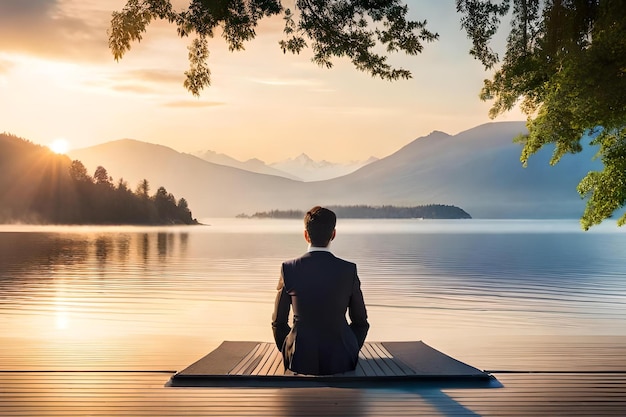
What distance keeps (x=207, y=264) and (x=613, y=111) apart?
3190cm

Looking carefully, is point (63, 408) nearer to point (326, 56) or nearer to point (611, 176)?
point (326, 56)

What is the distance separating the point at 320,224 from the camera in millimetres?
6438

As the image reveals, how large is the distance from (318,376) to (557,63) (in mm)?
7020

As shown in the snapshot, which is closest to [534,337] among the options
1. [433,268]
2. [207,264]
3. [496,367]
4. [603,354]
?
[603,354]

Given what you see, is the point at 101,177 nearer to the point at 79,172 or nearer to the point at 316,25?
the point at 79,172

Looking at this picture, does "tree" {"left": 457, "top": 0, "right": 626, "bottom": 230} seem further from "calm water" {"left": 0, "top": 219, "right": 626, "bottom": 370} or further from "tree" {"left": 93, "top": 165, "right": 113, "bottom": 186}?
"tree" {"left": 93, "top": 165, "right": 113, "bottom": 186}

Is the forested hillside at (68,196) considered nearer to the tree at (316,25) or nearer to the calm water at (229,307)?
the calm water at (229,307)

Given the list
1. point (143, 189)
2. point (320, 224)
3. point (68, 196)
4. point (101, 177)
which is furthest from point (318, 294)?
point (68, 196)

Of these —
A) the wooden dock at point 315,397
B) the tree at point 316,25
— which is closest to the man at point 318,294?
the wooden dock at point 315,397

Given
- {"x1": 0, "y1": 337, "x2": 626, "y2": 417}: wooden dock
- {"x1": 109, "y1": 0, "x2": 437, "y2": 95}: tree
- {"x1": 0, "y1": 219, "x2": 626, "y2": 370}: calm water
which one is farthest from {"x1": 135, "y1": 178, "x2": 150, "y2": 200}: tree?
{"x1": 0, "y1": 337, "x2": 626, "y2": 417}: wooden dock

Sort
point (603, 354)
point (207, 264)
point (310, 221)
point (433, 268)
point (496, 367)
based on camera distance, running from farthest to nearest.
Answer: point (207, 264)
point (433, 268)
point (603, 354)
point (496, 367)
point (310, 221)

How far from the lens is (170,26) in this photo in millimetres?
11227

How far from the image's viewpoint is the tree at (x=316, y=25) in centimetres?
1092

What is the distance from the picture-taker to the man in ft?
21.4
